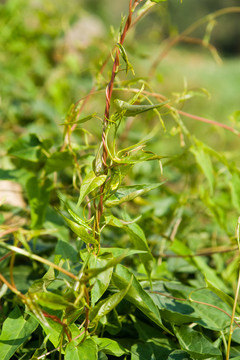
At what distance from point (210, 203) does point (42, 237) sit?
1.13 ft

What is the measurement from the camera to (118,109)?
0.42 m

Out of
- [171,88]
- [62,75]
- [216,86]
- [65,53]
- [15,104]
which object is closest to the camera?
[15,104]

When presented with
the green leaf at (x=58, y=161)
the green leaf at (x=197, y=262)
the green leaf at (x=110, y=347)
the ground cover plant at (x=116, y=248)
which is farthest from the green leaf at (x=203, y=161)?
the green leaf at (x=110, y=347)

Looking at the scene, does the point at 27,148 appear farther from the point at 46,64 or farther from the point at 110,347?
the point at 46,64

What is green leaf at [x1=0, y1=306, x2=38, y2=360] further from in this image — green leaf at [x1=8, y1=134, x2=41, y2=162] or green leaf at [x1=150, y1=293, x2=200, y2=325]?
green leaf at [x1=8, y1=134, x2=41, y2=162]

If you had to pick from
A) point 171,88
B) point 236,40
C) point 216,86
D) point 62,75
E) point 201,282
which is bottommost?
point 236,40

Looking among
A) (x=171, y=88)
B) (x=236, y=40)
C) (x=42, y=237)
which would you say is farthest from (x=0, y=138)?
→ (x=236, y=40)

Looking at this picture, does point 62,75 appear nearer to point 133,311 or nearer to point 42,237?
point 42,237

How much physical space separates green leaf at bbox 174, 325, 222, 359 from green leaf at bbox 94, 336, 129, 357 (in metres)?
0.08

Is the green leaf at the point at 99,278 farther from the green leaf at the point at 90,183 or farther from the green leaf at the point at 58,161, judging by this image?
the green leaf at the point at 58,161

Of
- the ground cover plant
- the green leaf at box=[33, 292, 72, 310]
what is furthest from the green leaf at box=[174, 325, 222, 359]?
the green leaf at box=[33, 292, 72, 310]

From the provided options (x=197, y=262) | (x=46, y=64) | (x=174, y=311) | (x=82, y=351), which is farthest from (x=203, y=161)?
(x=46, y=64)

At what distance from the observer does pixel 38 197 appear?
69 cm

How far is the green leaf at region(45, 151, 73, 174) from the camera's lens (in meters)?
0.66
